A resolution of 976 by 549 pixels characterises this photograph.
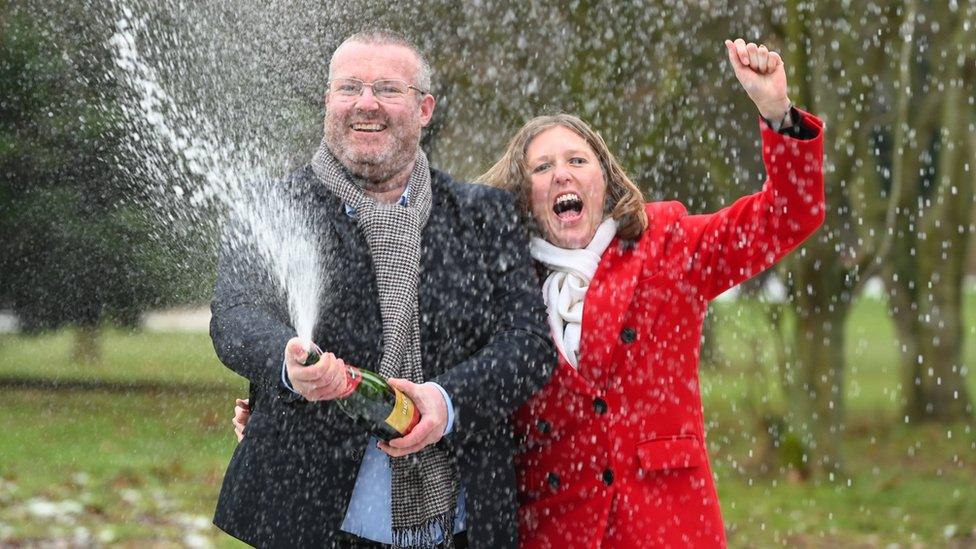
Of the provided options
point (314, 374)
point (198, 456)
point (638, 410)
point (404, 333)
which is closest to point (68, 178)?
point (198, 456)

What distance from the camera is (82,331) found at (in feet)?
32.7

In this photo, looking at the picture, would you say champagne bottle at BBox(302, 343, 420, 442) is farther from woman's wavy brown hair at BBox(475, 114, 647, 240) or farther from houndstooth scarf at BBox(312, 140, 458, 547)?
woman's wavy brown hair at BBox(475, 114, 647, 240)

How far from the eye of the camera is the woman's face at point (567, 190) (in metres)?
3.29

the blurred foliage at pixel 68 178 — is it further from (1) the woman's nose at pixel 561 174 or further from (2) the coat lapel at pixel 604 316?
(2) the coat lapel at pixel 604 316

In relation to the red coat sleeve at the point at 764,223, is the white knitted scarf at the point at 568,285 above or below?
below

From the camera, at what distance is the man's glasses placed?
313 cm

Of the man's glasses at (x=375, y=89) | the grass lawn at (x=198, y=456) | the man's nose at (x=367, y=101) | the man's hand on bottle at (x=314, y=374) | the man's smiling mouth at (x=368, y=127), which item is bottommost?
the grass lawn at (x=198, y=456)

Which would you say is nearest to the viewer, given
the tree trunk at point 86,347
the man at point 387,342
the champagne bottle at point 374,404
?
the champagne bottle at point 374,404

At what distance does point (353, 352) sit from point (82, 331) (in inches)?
293

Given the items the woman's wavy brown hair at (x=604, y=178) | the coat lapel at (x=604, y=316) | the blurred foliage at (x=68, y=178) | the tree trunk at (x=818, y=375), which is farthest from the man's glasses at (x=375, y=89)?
the blurred foliage at (x=68, y=178)

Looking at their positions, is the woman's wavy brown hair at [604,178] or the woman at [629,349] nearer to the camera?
the woman at [629,349]

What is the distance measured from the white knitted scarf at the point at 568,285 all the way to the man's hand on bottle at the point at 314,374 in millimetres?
656

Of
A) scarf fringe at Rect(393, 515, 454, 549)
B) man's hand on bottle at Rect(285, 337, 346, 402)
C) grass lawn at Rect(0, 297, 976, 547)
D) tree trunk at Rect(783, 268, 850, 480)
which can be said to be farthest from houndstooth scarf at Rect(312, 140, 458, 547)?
tree trunk at Rect(783, 268, 850, 480)

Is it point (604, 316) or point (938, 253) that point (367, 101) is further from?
point (938, 253)
